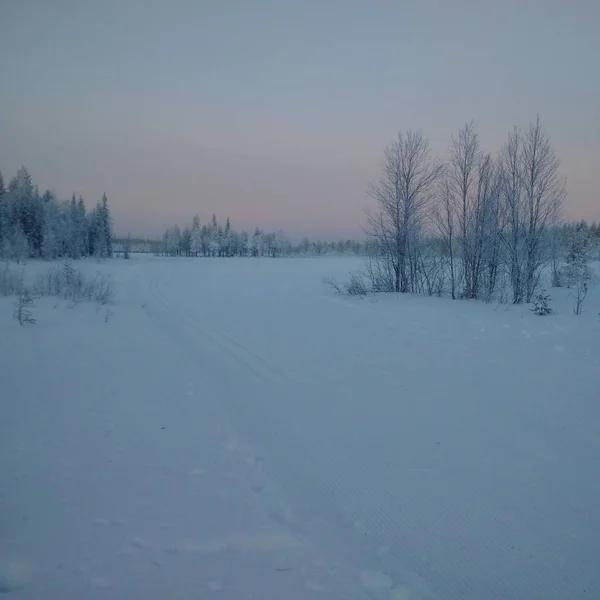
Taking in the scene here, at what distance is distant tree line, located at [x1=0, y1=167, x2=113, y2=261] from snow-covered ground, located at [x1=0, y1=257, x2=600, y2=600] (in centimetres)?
4134

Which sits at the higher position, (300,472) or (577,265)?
(577,265)

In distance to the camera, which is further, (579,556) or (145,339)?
(145,339)

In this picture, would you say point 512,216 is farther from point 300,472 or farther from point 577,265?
point 300,472

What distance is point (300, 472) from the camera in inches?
161

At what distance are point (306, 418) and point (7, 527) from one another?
10.8 ft

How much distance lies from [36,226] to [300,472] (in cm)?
5954

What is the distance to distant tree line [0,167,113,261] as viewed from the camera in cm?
4441

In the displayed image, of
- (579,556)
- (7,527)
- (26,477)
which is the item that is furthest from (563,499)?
(26,477)

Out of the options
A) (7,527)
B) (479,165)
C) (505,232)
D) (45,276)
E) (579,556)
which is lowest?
(579,556)

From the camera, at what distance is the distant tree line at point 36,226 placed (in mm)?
44406

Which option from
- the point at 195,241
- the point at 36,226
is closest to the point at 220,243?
the point at 195,241

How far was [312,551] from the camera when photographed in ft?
9.71

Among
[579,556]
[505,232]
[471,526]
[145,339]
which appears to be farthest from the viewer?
[505,232]

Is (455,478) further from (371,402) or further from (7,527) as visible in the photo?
(7,527)
